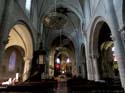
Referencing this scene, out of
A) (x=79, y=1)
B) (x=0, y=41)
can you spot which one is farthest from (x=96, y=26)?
(x=0, y=41)

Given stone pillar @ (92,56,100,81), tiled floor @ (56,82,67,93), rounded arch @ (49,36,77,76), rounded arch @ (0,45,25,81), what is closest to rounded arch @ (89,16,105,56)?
stone pillar @ (92,56,100,81)

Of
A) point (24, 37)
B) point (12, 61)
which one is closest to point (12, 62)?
point (12, 61)

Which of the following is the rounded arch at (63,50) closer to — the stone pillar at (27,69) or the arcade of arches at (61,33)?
the arcade of arches at (61,33)

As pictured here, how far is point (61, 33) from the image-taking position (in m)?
24.2

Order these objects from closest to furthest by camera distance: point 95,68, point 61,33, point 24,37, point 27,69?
point 95,68
point 27,69
point 24,37
point 61,33

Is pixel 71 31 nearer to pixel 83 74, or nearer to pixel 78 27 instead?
pixel 78 27

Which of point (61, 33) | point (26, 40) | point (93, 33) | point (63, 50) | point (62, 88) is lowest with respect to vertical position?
point (62, 88)

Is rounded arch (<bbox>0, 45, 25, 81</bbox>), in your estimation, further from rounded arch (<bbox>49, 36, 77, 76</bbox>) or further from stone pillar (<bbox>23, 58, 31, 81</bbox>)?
rounded arch (<bbox>49, 36, 77, 76</bbox>)

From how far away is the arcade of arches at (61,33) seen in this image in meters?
7.18

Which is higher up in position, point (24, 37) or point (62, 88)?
point (24, 37)

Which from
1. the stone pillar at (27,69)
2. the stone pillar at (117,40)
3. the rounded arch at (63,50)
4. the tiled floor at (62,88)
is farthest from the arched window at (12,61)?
the tiled floor at (62,88)

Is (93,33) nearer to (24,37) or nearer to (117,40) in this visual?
(117,40)

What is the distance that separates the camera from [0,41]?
23.6ft

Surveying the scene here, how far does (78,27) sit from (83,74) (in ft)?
21.0
